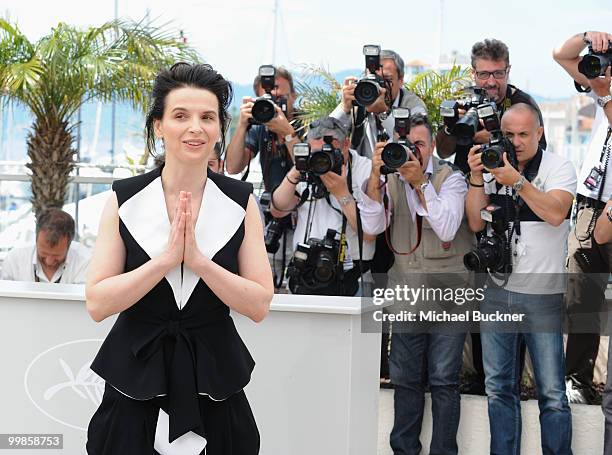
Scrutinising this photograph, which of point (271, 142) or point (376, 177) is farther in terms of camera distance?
point (271, 142)

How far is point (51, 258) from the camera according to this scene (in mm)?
5559

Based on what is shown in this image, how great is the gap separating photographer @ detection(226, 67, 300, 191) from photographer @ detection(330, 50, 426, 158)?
0.97 ft

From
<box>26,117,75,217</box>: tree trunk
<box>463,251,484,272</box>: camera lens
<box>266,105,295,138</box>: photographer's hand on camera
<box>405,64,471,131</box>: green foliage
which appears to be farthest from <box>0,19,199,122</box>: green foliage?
<box>463,251,484,272</box>: camera lens

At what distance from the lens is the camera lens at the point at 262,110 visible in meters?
5.35

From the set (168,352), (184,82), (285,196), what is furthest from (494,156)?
(168,352)

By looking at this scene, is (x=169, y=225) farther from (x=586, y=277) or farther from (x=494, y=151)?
(x=586, y=277)

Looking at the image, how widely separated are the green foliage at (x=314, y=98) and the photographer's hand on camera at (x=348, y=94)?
57 cm

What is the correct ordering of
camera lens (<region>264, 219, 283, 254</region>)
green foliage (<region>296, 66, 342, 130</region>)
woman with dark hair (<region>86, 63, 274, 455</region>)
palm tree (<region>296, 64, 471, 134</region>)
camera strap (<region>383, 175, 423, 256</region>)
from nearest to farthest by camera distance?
woman with dark hair (<region>86, 63, 274, 455</region>), camera strap (<region>383, 175, 423, 256</region>), camera lens (<region>264, 219, 283, 254</region>), green foliage (<region>296, 66, 342, 130</region>), palm tree (<region>296, 64, 471, 134</region>)

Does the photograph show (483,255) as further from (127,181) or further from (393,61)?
(127,181)

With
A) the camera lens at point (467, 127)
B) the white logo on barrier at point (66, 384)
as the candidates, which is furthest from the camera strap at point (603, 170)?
the white logo on barrier at point (66, 384)

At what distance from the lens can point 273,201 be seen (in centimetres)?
529

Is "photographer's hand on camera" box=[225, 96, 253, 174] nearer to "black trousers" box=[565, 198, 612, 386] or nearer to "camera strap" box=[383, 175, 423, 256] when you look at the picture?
"camera strap" box=[383, 175, 423, 256]

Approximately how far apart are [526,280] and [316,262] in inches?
40.9

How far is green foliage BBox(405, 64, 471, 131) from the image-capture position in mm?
6699
